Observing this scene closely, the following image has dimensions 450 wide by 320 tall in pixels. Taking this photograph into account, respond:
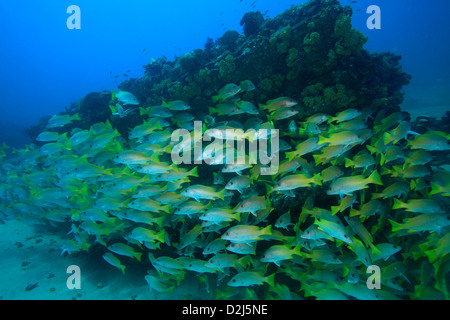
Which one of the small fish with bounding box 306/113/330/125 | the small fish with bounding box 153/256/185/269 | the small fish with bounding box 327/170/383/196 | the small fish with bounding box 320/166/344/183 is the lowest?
the small fish with bounding box 153/256/185/269

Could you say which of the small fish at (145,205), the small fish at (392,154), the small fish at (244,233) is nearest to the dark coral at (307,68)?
the small fish at (392,154)

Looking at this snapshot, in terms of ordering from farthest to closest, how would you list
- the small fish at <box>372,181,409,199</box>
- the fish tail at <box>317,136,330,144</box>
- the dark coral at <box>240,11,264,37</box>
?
the dark coral at <box>240,11,264,37</box> < the fish tail at <box>317,136,330,144</box> < the small fish at <box>372,181,409,199</box>

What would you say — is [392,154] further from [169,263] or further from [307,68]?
[169,263]

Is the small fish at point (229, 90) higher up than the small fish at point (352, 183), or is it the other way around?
the small fish at point (229, 90)

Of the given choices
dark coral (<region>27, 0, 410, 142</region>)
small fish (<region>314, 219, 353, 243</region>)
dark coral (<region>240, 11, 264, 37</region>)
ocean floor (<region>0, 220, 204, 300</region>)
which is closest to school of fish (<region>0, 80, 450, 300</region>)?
small fish (<region>314, 219, 353, 243</region>)

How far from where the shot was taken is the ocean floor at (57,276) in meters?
4.68

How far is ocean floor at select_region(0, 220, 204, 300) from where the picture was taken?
15.3 ft

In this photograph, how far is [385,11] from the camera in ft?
395

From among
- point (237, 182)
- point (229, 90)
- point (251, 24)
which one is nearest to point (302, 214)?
point (237, 182)

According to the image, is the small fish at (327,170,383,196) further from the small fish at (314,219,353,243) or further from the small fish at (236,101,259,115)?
the small fish at (236,101,259,115)

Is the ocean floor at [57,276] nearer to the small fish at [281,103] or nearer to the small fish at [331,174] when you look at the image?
the small fish at [331,174]

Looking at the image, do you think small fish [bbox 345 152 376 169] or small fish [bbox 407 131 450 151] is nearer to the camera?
small fish [bbox 407 131 450 151]

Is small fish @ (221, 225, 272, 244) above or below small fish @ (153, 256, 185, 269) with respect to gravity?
above
